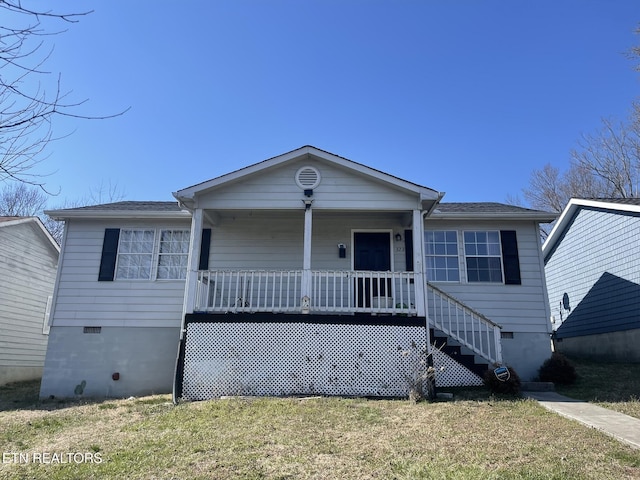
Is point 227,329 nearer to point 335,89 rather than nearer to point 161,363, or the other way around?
point 161,363

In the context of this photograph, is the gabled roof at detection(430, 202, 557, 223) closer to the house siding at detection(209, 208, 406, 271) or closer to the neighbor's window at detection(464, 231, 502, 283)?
the neighbor's window at detection(464, 231, 502, 283)

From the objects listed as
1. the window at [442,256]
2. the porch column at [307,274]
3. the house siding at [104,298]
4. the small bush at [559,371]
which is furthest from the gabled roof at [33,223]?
the small bush at [559,371]

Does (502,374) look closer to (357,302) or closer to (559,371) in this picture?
(559,371)

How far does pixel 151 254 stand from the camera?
10891 millimetres

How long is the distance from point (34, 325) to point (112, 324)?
5.29 meters

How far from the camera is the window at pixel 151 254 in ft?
35.4

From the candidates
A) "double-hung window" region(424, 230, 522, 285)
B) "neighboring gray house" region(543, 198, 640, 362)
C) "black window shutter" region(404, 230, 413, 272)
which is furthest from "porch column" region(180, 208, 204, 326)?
"neighboring gray house" region(543, 198, 640, 362)

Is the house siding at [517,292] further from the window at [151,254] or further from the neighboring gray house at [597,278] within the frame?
the window at [151,254]

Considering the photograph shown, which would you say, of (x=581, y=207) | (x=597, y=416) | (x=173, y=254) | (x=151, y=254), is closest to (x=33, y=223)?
(x=151, y=254)

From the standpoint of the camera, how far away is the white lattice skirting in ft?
27.5

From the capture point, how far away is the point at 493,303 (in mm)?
10484

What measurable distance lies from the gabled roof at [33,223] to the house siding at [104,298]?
3331 millimetres

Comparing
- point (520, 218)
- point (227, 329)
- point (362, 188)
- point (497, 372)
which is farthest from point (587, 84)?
point (227, 329)

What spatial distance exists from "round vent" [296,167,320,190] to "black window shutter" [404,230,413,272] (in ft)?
9.05
